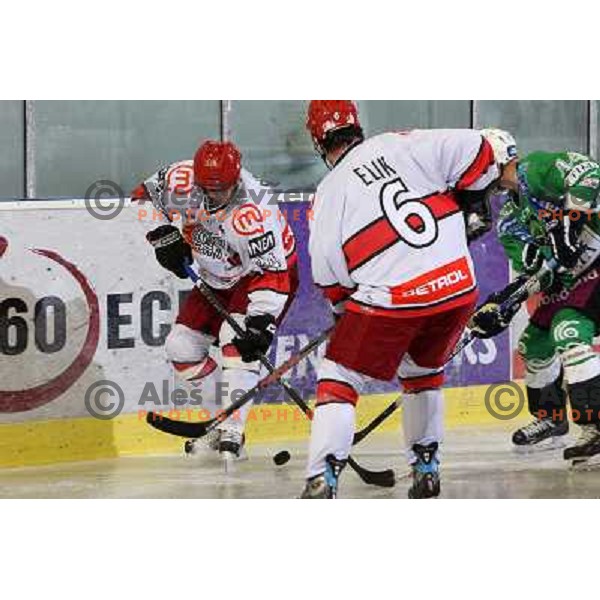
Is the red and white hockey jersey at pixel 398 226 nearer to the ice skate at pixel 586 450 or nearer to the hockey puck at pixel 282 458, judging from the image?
the hockey puck at pixel 282 458

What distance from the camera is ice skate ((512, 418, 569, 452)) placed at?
600cm

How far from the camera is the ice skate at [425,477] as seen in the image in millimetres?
5477

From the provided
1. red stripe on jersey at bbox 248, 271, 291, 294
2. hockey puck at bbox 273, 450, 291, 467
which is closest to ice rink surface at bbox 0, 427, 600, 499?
hockey puck at bbox 273, 450, 291, 467

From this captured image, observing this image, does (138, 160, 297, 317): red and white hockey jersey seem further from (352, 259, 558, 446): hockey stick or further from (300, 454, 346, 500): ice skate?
(300, 454, 346, 500): ice skate

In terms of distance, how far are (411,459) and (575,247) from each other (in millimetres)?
872

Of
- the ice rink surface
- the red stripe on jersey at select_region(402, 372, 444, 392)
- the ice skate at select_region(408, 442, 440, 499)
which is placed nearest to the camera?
the red stripe on jersey at select_region(402, 372, 444, 392)

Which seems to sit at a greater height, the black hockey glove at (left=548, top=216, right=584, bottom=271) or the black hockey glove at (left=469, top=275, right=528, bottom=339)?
the black hockey glove at (left=548, top=216, right=584, bottom=271)

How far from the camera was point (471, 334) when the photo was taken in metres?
6.19

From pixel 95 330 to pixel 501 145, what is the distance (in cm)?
134

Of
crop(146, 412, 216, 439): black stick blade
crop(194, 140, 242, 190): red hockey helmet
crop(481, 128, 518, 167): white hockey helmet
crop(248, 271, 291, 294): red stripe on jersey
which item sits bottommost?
crop(146, 412, 216, 439): black stick blade

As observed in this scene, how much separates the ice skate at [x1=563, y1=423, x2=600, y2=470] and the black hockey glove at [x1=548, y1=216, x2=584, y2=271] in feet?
1.61

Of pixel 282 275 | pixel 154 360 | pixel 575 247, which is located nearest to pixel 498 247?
pixel 575 247

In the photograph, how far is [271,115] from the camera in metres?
6.05

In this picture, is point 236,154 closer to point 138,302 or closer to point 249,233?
point 249,233
